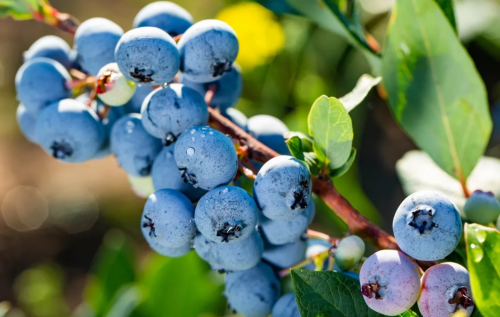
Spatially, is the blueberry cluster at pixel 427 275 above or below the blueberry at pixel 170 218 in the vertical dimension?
above

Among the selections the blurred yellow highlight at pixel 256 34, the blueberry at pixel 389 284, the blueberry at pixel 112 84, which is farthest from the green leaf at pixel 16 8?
the blurred yellow highlight at pixel 256 34

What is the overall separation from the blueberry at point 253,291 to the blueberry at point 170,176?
191 mm

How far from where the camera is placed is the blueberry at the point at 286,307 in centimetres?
90

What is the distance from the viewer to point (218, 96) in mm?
1067

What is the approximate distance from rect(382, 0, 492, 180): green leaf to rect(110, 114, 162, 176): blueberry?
1.70ft

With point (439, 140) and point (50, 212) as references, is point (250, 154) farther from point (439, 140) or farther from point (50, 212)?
point (50, 212)

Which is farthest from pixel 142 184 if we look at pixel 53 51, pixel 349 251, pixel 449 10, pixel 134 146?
pixel 449 10

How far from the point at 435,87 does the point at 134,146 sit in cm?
63

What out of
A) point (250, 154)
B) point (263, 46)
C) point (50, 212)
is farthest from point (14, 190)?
point (250, 154)

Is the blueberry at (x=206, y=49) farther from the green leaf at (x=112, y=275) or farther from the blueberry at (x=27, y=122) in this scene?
the green leaf at (x=112, y=275)

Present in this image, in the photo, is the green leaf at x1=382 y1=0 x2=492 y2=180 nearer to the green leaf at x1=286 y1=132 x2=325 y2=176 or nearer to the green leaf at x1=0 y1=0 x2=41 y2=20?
the green leaf at x1=286 y1=132 x2=325 y2=176

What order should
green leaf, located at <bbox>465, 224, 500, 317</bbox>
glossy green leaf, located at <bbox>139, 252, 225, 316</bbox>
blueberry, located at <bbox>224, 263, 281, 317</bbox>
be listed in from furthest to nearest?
glossy green leaf, located at <bbox>139, 252, 225, 316</bbox>, blueberry, located at <bbox>224, 263, 281, 317</bbox>, green leaf, located at <bbox>465, 224, 500, 317</bbox>

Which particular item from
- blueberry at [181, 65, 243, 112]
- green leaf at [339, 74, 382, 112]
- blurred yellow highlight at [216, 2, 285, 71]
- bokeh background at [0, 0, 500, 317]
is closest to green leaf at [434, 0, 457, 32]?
green leaf at [339, 74, 382, 112]

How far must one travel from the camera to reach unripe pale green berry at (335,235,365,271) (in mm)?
830
